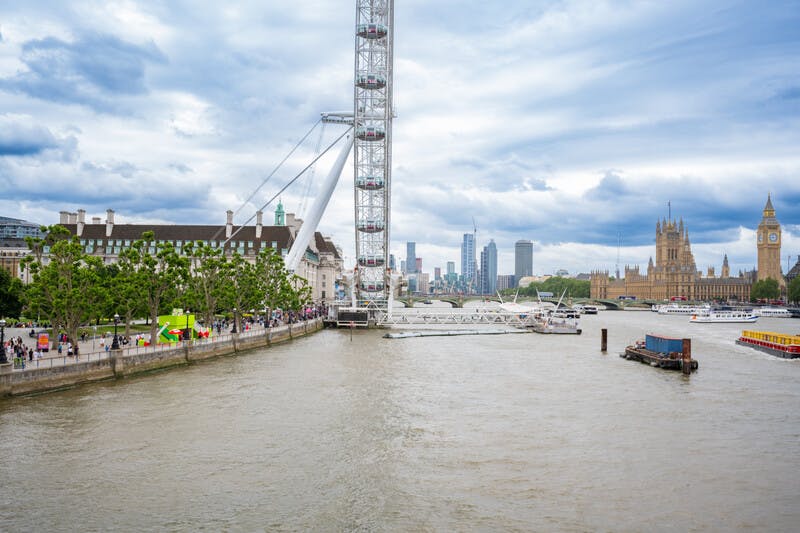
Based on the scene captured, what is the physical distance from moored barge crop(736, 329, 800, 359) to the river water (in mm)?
15987

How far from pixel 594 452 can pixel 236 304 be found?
37.8 metres

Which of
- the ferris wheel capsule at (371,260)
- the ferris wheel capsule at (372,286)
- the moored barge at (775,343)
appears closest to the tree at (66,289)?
the ferris wheel capsule at (371,260)

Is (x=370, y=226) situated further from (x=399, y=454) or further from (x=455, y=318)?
(x=399, y=454)

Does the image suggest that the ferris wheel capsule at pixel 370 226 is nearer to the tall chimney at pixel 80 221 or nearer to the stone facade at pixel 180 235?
the stone facade at pixel 180 235

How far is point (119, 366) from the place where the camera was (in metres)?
31.5

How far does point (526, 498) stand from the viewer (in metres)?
16.2

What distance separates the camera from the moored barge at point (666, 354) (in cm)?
3891

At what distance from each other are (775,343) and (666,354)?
633 inches

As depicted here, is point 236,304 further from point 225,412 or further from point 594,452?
point 594,452

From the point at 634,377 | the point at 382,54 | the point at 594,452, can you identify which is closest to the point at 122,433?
the point at 594,452

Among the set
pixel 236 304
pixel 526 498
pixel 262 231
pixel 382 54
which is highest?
pixel 382 54

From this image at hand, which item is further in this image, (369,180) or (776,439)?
(369,180)

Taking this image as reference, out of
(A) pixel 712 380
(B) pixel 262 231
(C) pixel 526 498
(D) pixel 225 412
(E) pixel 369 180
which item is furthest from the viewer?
(B) pixel 262 231

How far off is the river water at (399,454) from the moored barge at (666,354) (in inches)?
157
